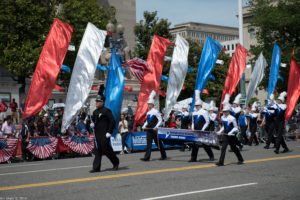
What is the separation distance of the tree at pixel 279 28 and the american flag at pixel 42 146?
91.2ft

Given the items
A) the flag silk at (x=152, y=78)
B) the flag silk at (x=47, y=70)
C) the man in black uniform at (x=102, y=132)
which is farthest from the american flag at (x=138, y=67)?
the man in black uniform at (x=102, y=132)

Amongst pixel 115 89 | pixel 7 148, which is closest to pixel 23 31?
pixel 7 148

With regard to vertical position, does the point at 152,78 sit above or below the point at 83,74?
above

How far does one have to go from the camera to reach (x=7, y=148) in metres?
19.4

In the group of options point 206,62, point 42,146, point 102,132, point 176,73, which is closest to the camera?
point 102,132

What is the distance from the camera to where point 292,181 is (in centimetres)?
1112

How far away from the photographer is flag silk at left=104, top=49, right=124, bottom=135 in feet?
59.6

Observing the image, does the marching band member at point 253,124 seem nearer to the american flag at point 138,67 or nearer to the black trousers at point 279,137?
the black trousers at point 279,137

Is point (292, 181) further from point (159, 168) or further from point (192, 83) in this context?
point (192, 83)

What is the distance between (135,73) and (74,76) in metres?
5.36

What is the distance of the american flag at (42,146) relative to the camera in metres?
19.7

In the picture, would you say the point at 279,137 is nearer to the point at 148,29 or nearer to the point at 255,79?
the point at 255,79

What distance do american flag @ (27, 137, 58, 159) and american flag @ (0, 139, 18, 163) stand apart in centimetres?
55

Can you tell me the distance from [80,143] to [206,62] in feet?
22.2
